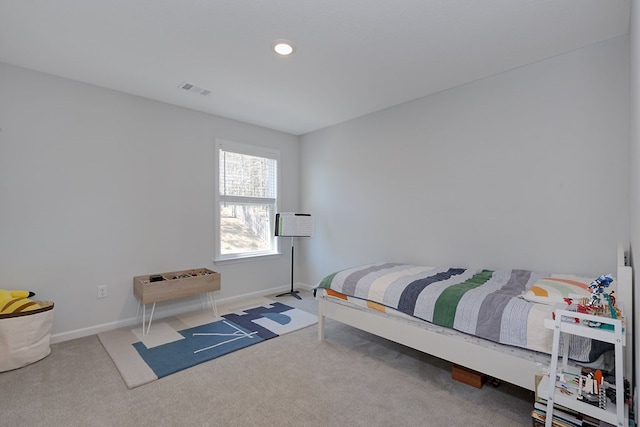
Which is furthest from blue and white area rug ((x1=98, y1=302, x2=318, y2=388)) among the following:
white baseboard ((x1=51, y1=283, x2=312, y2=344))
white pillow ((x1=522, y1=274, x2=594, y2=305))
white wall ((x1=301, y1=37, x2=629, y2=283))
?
white pillow ((x1=522, y1=274, x2=594, y2=305))

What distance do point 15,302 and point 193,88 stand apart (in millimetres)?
2339

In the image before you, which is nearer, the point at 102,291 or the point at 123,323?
the point at 102,291

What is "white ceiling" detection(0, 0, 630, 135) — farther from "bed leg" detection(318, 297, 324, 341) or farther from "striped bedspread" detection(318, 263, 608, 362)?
"bed leg" detection(318, 297, 324, 341)

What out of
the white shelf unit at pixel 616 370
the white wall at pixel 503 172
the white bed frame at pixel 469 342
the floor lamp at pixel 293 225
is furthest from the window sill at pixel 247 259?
the white shelf unit at pixel 616 370

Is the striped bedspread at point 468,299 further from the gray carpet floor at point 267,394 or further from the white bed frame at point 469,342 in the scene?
the gray carpet floor at point 267,394

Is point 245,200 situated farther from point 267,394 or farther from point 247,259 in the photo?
point 267,394

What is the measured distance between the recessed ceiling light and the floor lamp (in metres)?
2.30

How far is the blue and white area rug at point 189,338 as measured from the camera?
7.83 ft

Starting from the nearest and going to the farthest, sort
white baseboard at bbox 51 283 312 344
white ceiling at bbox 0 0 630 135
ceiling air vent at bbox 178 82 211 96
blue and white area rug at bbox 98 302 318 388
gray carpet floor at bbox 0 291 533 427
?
1. gray carpet floor at bbox 0 291 533 427
2. white ceiling at bbox 0 0 630 135
3. blue and white area rug at bbox 98 302 318 388
4. white baseboard at bbox 51 283 312 344
5. ceiling air vent at bbox 178 82 211 96

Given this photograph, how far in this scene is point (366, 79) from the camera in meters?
2.88

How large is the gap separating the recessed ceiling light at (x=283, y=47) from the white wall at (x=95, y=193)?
181cm

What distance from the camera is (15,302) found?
7.79 feet

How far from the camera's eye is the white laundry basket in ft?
7.42

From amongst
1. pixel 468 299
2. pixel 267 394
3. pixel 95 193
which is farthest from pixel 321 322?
pixel 95 193
